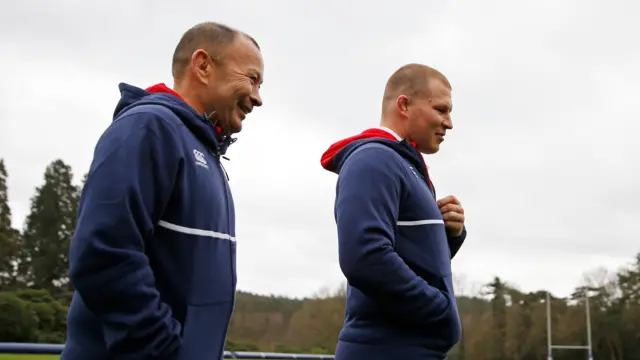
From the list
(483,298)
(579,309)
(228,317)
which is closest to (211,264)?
(228,317)

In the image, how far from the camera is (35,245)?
42938 mm

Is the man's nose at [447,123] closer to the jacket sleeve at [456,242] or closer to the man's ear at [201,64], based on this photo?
the jacket sleeve at [456,242]

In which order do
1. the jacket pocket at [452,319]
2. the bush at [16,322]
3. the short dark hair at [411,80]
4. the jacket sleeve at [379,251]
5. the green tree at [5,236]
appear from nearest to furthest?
the jacket sleeve at [379,251]
the jacket pocket at [452,319]
the short dark hair at [411,80]
the bush at [16,322]
the green tree at [5,236]

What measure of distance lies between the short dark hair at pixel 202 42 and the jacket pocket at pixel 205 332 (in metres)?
0.88

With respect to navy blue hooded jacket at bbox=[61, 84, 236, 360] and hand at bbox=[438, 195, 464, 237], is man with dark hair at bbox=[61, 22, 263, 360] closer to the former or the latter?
navy blue hooded jacket at bbox=[61, 84, 236, 360]

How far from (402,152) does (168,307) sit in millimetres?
1478

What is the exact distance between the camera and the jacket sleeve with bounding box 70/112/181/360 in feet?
6.66

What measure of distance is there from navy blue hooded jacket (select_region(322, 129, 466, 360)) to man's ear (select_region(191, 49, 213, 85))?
0.76 metres

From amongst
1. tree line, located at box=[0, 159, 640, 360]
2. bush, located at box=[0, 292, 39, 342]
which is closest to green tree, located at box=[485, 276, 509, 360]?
tree line, located at box=[0, 159, 640, 360]

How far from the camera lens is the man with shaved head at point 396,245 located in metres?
2.86

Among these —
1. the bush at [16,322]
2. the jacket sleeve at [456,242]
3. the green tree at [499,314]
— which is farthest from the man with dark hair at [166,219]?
the green tree at [499,314]

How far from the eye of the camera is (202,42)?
2.70 meters

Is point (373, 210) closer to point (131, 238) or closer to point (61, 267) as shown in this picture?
point (131, 238)

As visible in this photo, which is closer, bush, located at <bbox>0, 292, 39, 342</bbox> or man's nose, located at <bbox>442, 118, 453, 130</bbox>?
man's nose, located at <bbox>442, 118, 453, 130</bbox>
